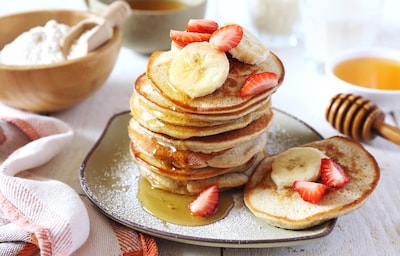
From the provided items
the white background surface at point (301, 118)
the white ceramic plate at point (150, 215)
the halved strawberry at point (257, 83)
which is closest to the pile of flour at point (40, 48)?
the white background surface at point (301, 118)

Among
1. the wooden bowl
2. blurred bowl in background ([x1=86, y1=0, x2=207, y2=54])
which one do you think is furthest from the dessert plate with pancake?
blurred bowl in background ([x1=86, y1=0, x2=207, y2=54])

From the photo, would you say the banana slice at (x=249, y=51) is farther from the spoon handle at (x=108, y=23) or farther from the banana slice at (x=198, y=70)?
the spoon handle at (x=108, y=23)

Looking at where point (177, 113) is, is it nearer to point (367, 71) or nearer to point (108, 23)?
point (108, 23)

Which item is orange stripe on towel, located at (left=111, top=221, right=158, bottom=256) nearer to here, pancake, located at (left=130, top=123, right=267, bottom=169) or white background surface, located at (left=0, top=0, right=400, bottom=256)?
white background surface, located at (left=0, top=0, right=400, bottom=256)

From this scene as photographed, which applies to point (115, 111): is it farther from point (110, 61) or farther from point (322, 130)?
point (322, 130)

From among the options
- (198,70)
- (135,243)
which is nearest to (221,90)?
(198,70)

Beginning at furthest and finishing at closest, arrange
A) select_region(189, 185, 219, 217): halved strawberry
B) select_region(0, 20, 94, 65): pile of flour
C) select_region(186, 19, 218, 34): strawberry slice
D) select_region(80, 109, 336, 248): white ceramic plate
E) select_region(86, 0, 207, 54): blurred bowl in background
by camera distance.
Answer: select_region(86, 0, 207, 54): blurred bowl in background, select_region(0, 20, 94, 65): pile of flour, select_region(186, 19, 218, 34): strawberry slice, select_region(189, 185, 219, 217): halved strawberry, select_region(80, 109, 336, 248): white ceramic plate
